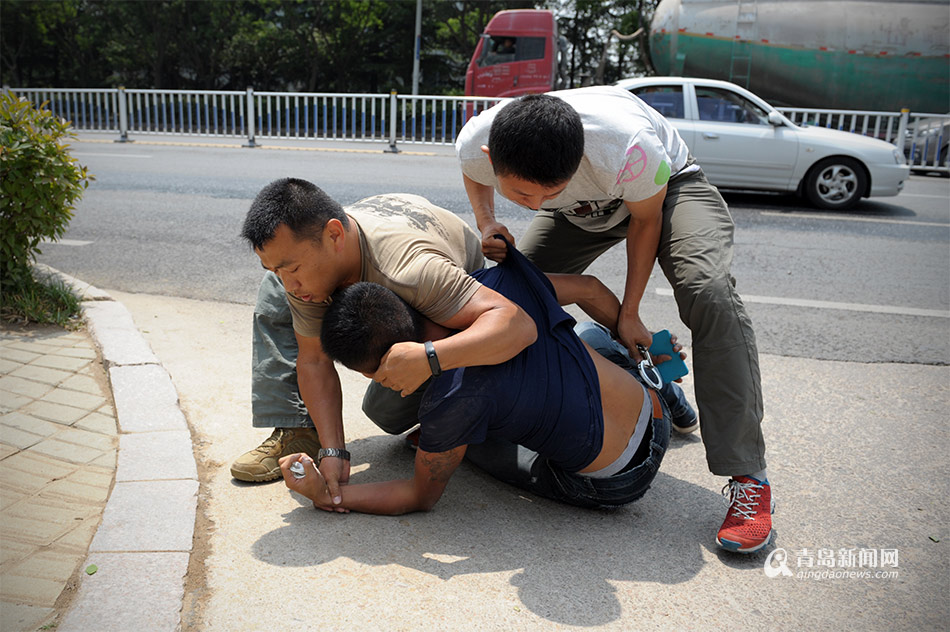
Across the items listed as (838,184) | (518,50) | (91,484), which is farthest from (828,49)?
(91,484)

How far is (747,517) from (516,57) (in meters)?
19.4

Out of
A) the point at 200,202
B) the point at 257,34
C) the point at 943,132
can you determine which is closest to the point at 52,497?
the point at 200,202

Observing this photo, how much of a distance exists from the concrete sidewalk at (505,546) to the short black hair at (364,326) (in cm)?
68

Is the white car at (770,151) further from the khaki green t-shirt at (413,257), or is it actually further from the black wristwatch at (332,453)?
the black wristwatch at (332,453)

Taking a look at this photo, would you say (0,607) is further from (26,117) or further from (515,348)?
(26,117)

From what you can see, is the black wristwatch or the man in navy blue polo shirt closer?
the man in navy blue polo shirt

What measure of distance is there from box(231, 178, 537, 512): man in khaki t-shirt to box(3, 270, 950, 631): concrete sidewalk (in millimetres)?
263

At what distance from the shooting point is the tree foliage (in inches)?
1112

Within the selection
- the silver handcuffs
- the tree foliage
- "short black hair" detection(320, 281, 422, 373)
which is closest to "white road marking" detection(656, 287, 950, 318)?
the silver handcuffs

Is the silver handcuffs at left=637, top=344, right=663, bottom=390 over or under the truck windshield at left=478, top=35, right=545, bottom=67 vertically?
under

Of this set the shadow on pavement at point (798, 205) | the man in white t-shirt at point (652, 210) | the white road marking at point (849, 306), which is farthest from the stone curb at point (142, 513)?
the shadow on pavement at point (798, 205)

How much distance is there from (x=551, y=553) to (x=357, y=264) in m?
1.13

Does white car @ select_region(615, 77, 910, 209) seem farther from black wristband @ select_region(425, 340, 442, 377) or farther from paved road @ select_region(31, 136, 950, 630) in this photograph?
black wristband @ select_region(425, 340, 442, 377)

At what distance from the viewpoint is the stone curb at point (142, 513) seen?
6.79 feet
